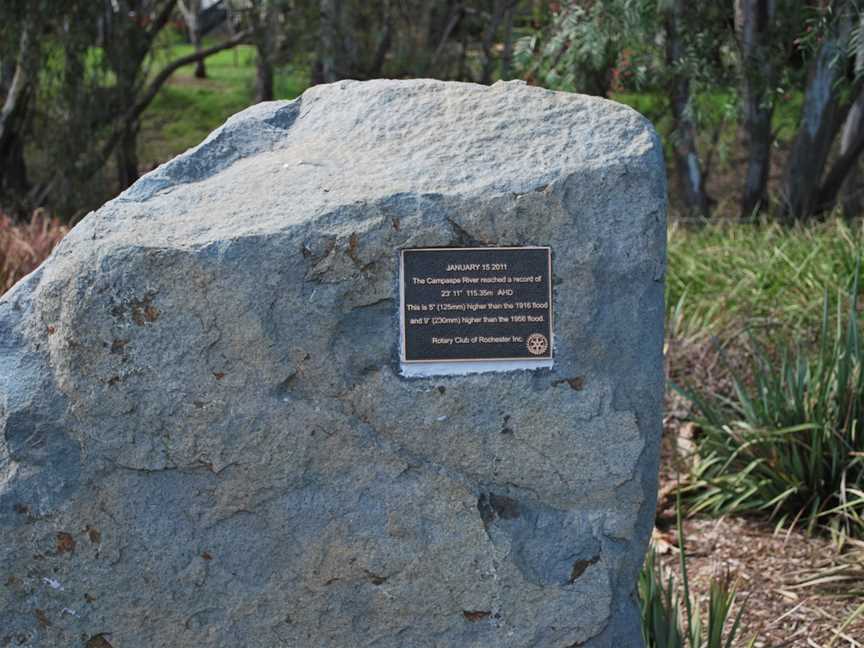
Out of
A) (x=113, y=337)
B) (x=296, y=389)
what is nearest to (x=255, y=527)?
(x=296, y=389)

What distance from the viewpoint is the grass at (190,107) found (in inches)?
A: 563

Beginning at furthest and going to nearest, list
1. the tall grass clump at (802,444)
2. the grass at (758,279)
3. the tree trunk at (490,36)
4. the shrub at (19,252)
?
the tree trunk at (490,36), the shrub at (19,252), the grass at (758,279), the tall grass clump at (802,444)

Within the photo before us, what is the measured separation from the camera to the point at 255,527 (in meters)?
2.58

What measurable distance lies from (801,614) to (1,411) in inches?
104

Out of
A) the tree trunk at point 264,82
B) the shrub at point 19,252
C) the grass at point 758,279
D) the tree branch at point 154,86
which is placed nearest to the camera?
the grass at point 758,279

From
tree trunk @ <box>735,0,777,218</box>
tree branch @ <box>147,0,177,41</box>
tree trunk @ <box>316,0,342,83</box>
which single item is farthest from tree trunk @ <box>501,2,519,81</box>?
tree branch @ <box>147,0,177,41</box>

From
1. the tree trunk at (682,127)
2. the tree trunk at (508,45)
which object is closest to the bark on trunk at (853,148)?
the tree trunk at (682,127)

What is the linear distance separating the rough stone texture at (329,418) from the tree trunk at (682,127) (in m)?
4.14

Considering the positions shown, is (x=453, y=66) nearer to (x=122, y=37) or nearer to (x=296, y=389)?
(x=122, y=37)

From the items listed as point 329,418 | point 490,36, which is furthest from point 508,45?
point 329,418

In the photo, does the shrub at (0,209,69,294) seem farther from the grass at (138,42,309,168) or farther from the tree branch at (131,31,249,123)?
the grass at (138,42,309,168)

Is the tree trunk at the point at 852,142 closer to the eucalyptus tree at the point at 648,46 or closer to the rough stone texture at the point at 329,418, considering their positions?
the eucalyptus tree at the point at 648,46

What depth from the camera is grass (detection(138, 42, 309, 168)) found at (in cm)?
1430

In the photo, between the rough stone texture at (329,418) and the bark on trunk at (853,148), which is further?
the bark on trunk at (853,148)
